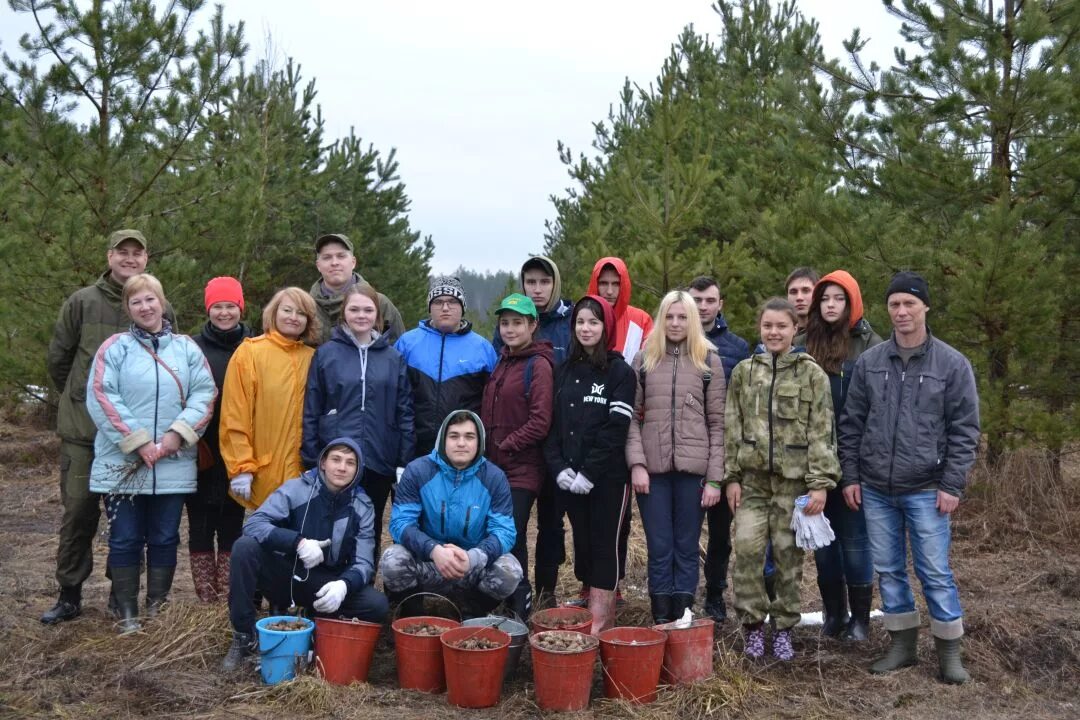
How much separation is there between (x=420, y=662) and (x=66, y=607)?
7.74 feet

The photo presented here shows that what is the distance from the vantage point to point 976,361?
7.14 meters

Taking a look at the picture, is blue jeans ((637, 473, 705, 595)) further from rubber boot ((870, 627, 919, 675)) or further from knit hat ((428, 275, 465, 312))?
knit hat ((428, 275, 465, 312))

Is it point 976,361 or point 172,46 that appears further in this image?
point 172,46

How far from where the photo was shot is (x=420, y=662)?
4.09 metres

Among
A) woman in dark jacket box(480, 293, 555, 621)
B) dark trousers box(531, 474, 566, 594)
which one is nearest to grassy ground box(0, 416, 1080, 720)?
dark trousers box(531, 474, 566, 594)

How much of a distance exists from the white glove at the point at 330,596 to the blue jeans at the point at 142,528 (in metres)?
1.09

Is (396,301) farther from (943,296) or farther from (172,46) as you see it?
(943,296)

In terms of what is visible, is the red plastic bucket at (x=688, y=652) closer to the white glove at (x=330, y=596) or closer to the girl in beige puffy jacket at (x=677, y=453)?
the girl in beige puffy jacket at (x=677, y=453)

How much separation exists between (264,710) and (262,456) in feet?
4.78

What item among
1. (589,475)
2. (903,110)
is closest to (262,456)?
(589,475)

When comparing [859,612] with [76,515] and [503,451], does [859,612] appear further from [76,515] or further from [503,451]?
[76,515]

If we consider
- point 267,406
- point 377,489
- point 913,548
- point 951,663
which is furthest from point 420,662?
point 951,663

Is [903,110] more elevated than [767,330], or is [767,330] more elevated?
[903,110]

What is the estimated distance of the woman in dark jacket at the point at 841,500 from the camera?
15.9 ft
